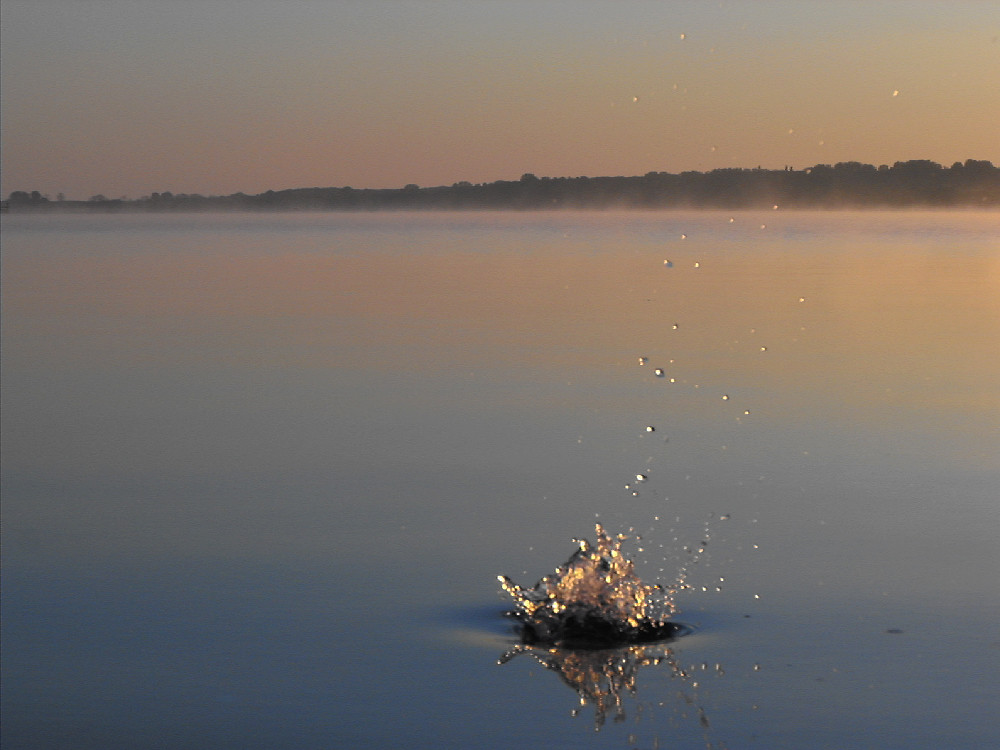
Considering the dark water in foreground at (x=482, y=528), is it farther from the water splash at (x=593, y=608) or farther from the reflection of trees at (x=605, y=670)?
the water splash at (x=593, y=608)

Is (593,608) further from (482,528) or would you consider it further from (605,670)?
(482,528)

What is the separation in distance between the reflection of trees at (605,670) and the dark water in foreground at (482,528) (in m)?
0.03

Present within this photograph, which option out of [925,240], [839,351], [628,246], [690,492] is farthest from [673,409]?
[925,240]

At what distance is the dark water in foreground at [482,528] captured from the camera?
6.90 m

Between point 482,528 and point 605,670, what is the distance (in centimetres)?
273

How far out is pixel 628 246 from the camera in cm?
5738

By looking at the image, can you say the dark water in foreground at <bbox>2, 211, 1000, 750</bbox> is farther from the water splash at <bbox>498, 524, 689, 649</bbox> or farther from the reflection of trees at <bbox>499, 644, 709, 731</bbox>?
the water splash at <bbox>498, 524, 689, 649</bbox>

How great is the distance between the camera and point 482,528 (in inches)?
396

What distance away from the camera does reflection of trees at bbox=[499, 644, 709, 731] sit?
22.6 ft

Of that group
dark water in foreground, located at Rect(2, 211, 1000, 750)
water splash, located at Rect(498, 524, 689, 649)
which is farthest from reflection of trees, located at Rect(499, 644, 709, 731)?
water splash, located at Rect(498, 524, 689, 649)

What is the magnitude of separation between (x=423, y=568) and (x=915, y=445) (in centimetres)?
536

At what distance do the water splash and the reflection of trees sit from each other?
139mm

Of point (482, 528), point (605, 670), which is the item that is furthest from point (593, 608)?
point (482, 528)

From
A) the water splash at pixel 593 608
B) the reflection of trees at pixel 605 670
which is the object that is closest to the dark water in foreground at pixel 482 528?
the reflection of trees at pixel 605 670
